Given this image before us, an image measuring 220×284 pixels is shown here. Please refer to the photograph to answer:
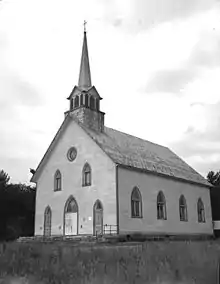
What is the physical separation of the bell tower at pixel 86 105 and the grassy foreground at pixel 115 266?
23.4m

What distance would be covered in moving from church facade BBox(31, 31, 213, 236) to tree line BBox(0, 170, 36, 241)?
15.5 ft

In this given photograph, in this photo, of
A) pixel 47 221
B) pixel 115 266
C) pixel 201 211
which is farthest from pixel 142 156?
pixel 115 266

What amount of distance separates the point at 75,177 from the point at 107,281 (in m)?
24.6

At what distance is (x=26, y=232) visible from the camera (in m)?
39.8

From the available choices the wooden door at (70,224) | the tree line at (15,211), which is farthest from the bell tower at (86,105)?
the tree line at (15,211)

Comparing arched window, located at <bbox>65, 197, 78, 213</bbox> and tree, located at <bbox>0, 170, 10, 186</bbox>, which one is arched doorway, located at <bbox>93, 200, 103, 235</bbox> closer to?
arched window, located at <bbox>65, 197, 78, 213</bbox>

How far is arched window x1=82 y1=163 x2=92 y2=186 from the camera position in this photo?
31.4 metres

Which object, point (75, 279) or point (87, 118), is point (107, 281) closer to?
point (75, 279)

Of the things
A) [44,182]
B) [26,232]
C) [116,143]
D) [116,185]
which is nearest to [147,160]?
[116,143]

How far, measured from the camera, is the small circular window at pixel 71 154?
109ft

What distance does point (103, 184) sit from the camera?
29.9m

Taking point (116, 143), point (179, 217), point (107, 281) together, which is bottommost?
point (107, 281)

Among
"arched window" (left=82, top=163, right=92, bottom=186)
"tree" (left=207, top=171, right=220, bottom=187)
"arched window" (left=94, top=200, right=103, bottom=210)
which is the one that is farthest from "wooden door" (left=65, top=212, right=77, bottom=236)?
"tree" (left=207, top=171, right=220, bottom=187)

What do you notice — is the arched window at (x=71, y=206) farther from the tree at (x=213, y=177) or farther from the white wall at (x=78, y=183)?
the tree at (x=213, y=177)
